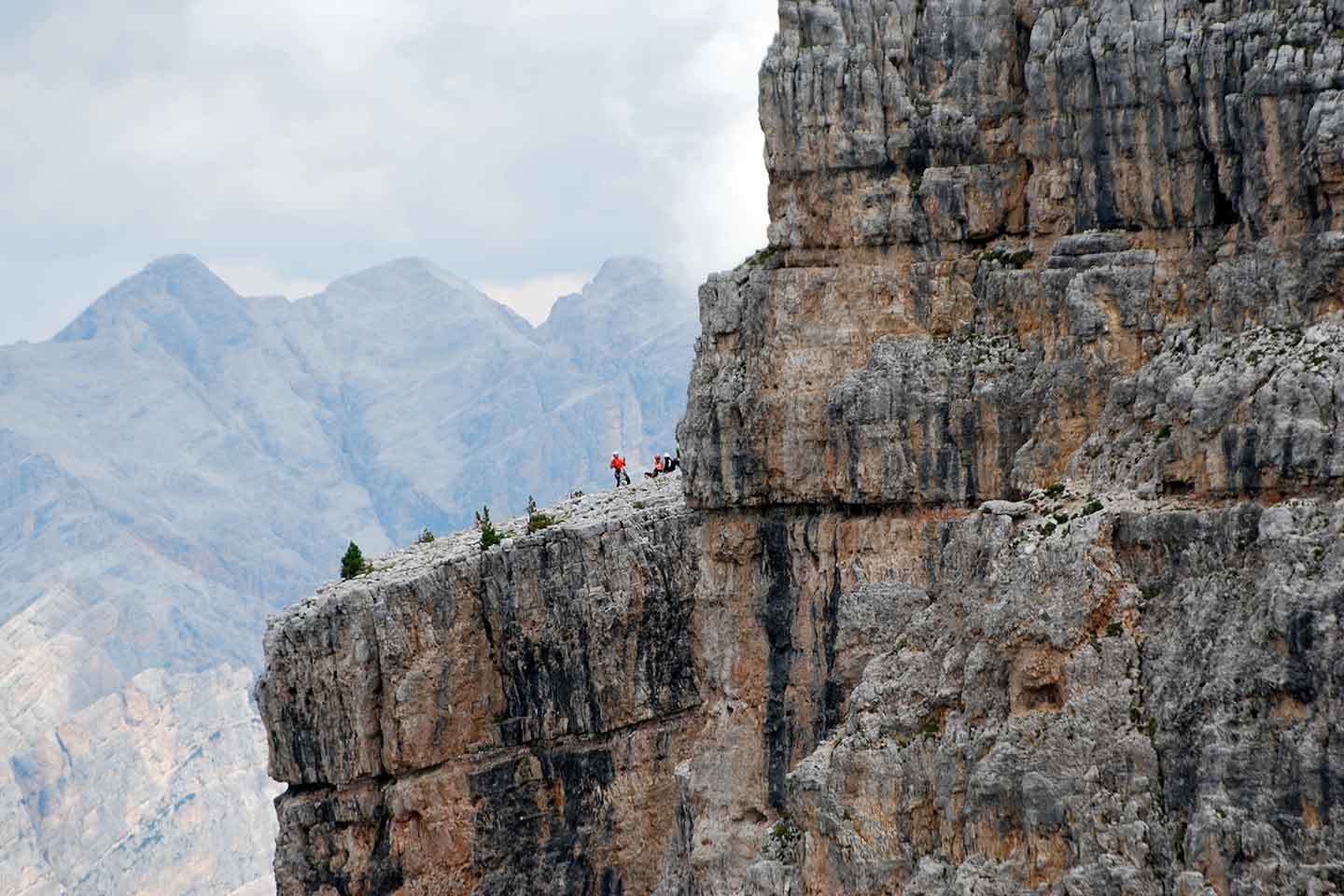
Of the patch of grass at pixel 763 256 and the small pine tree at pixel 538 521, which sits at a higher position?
the patch of grass at pixel 763 256

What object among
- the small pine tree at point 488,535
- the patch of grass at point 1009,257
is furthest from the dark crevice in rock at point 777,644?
the small pine tree at point 488,535

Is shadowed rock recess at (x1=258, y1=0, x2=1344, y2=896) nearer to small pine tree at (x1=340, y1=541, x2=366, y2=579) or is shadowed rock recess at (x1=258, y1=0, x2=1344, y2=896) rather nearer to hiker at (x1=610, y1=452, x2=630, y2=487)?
small pine tree at (x1=340, y1=541, x2=366, y2=579)

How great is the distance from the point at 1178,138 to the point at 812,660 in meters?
24.2

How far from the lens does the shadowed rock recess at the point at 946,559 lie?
180 ft

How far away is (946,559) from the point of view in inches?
2530

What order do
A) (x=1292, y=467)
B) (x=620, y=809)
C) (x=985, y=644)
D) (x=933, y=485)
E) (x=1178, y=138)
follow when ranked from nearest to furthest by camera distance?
1. (x=1292, y=467)
2. (x=985, y=644)
3. (x=1178, y=138)
4. (x=933, y=485)
5. (x=620, y=809)

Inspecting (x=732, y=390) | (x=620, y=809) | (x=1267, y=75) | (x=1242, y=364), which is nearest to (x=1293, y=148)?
(x=1267, y=75)

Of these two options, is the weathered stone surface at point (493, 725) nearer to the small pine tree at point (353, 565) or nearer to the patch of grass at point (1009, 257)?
the small pine tree at point (353, 565)

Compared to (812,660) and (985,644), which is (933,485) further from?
(985,644)

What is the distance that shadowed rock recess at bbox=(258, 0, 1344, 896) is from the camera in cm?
5500

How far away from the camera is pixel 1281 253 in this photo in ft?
212

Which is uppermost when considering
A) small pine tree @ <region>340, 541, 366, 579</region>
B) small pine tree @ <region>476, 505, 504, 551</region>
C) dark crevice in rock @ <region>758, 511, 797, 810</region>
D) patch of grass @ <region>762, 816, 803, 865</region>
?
small pine tree @ <region>476, 505, 504, 551</region>

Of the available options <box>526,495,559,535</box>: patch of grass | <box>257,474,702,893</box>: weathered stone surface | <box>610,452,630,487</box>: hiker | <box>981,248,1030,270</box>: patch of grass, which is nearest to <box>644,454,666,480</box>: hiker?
<box>610,452,630,487</box>: hiker

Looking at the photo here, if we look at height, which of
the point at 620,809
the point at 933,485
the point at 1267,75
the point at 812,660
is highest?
the point at 1267,75
